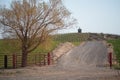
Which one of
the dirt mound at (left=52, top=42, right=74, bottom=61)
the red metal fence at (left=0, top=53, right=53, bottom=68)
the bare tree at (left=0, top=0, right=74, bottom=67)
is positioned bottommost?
the red metal fence at (left=0, top=53, right=53, bottom=68)

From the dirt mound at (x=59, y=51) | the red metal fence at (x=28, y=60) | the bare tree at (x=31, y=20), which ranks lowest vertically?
the red metal fence at (x=28, y=60)

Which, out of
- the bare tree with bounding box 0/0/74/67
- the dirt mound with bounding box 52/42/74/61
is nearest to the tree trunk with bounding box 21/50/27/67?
the bare tree with bounding box 0/0/74/67

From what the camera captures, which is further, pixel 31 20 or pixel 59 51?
pixel 59 51

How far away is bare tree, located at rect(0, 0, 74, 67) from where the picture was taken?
33.2 m

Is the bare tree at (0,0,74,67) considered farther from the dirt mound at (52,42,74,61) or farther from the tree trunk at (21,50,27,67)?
the dirt mound at (52,42,74,61)

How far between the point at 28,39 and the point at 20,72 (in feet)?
23.3

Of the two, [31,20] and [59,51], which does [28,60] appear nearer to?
[31,20]

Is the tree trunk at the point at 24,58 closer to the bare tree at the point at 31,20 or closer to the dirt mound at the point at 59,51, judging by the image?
the bare tree at the point at 31,20

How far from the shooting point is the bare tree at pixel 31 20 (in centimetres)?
3322

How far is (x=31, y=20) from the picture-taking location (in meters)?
33.6

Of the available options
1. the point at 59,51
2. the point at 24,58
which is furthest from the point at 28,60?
the point at 59,51

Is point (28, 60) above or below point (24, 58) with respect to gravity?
below

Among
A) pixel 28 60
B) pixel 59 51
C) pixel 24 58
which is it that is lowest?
pixel 28 60

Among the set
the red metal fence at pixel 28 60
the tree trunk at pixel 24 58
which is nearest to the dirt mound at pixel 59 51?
the red metal fence at pixel 28 60
